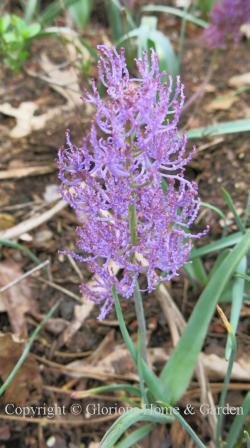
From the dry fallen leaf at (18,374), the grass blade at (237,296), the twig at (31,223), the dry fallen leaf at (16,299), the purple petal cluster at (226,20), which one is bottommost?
the dry fallen leaf at (18,374)

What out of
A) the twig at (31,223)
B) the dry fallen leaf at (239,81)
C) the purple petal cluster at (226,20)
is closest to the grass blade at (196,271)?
the twig at (31,223)

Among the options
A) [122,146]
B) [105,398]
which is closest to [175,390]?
[105,398]

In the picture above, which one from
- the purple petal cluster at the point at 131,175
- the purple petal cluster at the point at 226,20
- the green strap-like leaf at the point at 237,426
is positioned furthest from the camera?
the purple petal cluster at the point at 226,20

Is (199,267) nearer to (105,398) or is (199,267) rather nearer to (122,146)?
(105,398)

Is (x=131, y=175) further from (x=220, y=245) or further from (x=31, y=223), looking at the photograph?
(x=31, y=223)

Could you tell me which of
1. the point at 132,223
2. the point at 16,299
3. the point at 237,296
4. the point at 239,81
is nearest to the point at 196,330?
the point at 237,296

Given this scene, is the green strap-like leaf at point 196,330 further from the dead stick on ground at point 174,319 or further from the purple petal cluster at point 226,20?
the purple petal cluster at point 226,20
